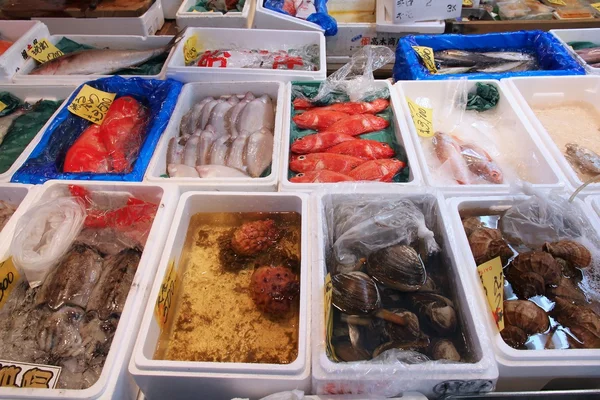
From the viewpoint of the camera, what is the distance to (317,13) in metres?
3.69

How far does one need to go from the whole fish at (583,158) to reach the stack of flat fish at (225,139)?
1.63 m

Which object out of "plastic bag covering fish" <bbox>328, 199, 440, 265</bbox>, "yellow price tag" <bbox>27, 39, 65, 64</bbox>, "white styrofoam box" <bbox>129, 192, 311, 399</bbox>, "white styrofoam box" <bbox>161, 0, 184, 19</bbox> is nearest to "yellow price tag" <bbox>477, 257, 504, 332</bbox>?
"plastic bag covering fish" <bbox>328, 199, 440, 265</bbox>

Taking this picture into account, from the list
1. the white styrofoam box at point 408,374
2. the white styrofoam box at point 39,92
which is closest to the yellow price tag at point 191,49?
the white styrofoam box at point 39,92

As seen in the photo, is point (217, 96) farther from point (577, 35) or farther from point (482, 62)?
point (577, 35)

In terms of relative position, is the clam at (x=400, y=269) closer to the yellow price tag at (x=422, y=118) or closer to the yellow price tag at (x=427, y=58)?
the yellow price tag at (x=422, y=118)

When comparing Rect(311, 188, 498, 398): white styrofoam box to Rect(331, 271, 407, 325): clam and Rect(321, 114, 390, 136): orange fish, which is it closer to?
Rect(331, 271, 407, 325): clam

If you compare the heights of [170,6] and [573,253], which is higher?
[170,6]

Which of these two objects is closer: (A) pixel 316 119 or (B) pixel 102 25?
(A) pixel 316 119

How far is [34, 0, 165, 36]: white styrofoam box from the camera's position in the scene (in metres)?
3.57

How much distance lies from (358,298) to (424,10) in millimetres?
2925

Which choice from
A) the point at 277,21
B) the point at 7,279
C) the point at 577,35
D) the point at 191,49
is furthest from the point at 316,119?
the point at 577,35

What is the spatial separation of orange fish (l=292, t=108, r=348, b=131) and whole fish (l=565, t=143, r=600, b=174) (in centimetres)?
127

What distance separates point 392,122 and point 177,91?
54.1 inches

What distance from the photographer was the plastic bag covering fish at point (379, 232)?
1698 millimetres
